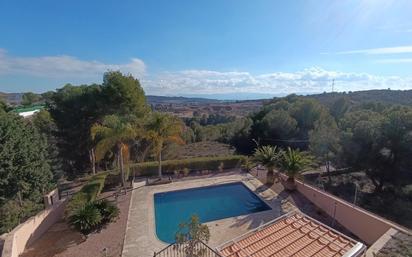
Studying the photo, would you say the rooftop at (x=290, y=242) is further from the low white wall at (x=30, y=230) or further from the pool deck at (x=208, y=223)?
Result: the low white wall at (x=30, y=230)

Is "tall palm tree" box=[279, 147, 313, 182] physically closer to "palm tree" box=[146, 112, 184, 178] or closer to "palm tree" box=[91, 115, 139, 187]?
"palm tree" box=[146, 112, 184, 178]

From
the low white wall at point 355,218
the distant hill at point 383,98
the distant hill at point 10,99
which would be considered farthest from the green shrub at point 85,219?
the distant hill at point 383,98

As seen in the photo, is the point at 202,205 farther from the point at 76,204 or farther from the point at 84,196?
the point at 76,204

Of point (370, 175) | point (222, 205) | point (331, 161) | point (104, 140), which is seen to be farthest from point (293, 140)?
point (104, 140)

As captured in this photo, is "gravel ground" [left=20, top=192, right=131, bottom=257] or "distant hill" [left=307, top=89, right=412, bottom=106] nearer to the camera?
"gravel ground" [left=20, top=192, right=131, bottom=257]

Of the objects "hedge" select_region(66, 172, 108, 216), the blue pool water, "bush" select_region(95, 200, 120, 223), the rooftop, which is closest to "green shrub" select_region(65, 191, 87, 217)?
"hedge" select_region(66, 172, 108, 216)

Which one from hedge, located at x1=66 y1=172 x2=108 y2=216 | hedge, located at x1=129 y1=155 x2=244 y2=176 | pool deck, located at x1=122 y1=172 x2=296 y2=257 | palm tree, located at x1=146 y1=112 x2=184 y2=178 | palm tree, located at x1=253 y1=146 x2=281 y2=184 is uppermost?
palm tree, located at x1=146 y1=112 x2=184 y2=178
